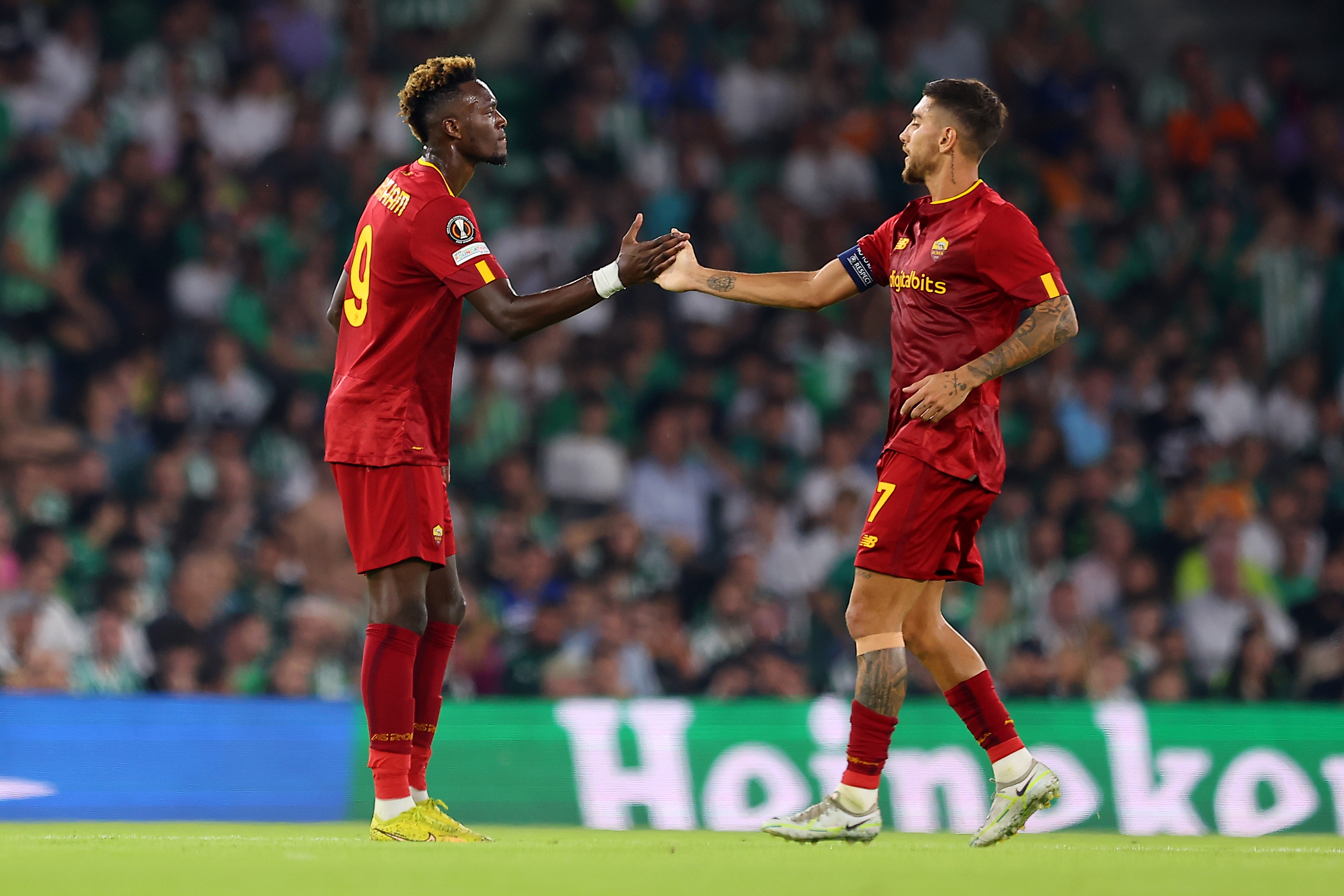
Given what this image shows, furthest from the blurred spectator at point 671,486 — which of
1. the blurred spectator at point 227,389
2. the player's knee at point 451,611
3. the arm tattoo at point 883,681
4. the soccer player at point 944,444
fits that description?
the arm tattoo at point 883,681

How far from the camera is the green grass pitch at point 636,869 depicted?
4.16m

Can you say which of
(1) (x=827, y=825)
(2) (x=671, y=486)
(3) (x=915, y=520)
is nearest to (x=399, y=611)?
(1) (x=827, y=825)

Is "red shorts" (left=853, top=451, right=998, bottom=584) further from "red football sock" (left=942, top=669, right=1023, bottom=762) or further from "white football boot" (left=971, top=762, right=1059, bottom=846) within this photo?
"white football boot" (left=971, top=762, right=1059, bottom=846)

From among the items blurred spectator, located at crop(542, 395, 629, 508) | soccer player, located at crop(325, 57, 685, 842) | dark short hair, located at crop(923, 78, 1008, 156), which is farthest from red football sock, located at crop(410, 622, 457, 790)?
blurred spectator, located at crop(542, 395, 629, 508)

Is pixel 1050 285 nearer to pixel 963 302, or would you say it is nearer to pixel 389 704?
pixel 963 302

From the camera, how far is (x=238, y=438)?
34.7 ft

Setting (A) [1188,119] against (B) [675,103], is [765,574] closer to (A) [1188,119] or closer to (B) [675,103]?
(B) [675,103]

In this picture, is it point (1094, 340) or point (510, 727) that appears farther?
point (1094, 340)

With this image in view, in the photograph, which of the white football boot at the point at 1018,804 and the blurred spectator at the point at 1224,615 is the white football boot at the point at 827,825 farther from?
the blurred spectator at the point at 1224,615

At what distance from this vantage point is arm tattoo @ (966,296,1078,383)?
5.50m

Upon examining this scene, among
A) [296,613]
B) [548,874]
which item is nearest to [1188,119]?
[296,613]

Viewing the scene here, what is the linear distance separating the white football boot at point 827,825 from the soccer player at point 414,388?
41.0 inches

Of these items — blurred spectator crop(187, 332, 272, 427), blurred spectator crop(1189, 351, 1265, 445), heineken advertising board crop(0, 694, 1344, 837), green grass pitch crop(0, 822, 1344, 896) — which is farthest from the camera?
blurred spectator crop(1189, 351, 1265, 445)

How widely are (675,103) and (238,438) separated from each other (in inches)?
184
